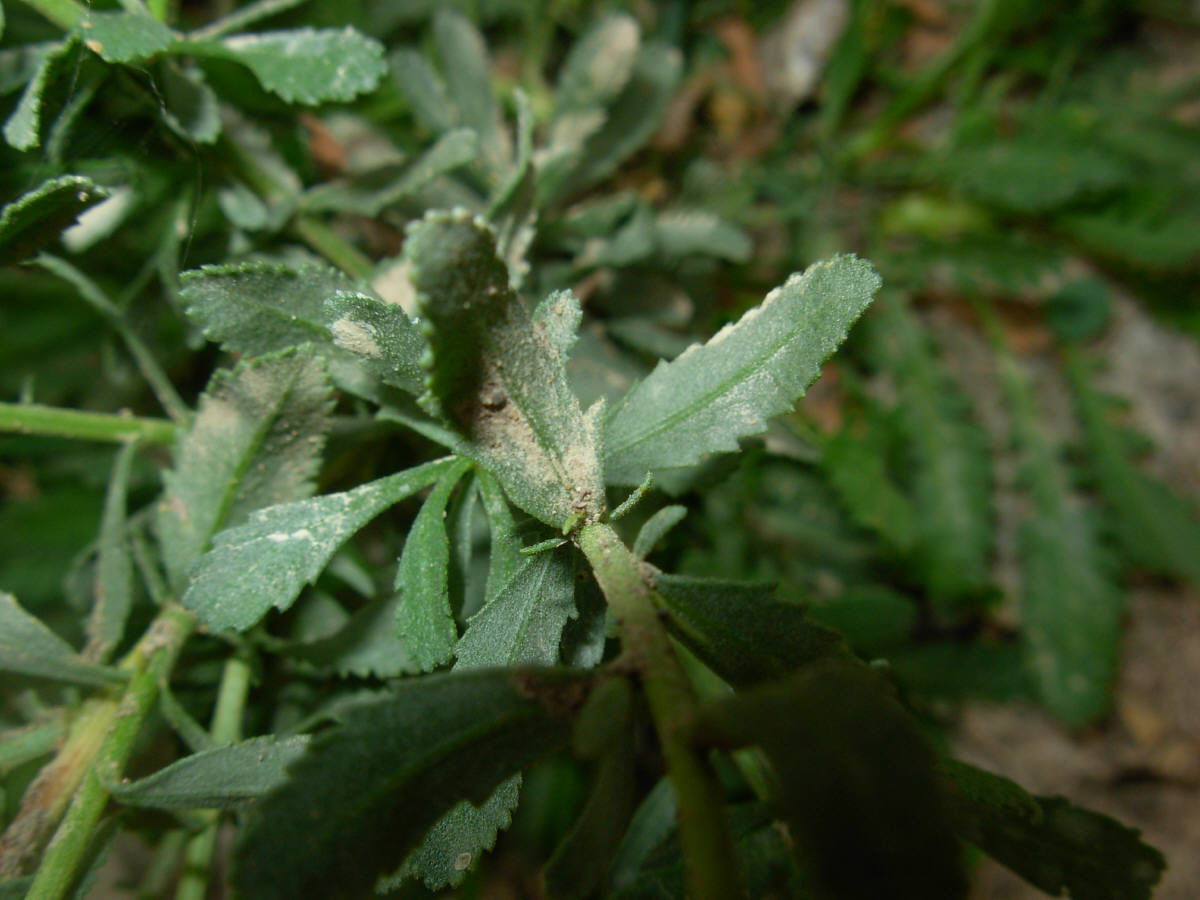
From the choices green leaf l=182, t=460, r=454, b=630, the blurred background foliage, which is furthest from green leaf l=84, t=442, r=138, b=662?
green leaf l=182, t=460, r=454, b=630

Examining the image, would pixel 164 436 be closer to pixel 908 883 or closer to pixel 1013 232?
pixel 908 883

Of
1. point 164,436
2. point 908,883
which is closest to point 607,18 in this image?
point 164,436

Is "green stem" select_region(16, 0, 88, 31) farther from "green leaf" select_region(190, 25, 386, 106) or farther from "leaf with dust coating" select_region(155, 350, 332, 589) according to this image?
"leaf with dust coating" select_region(155, 350, 332, 589)

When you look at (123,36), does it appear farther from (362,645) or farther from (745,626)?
(745,626)

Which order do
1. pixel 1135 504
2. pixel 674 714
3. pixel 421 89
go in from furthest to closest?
pixel 1135 504
pixel 421 89
pixel 674 714

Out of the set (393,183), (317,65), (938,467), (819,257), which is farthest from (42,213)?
(938,467)

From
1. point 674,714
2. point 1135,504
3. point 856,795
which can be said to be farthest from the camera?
point 1135,504
